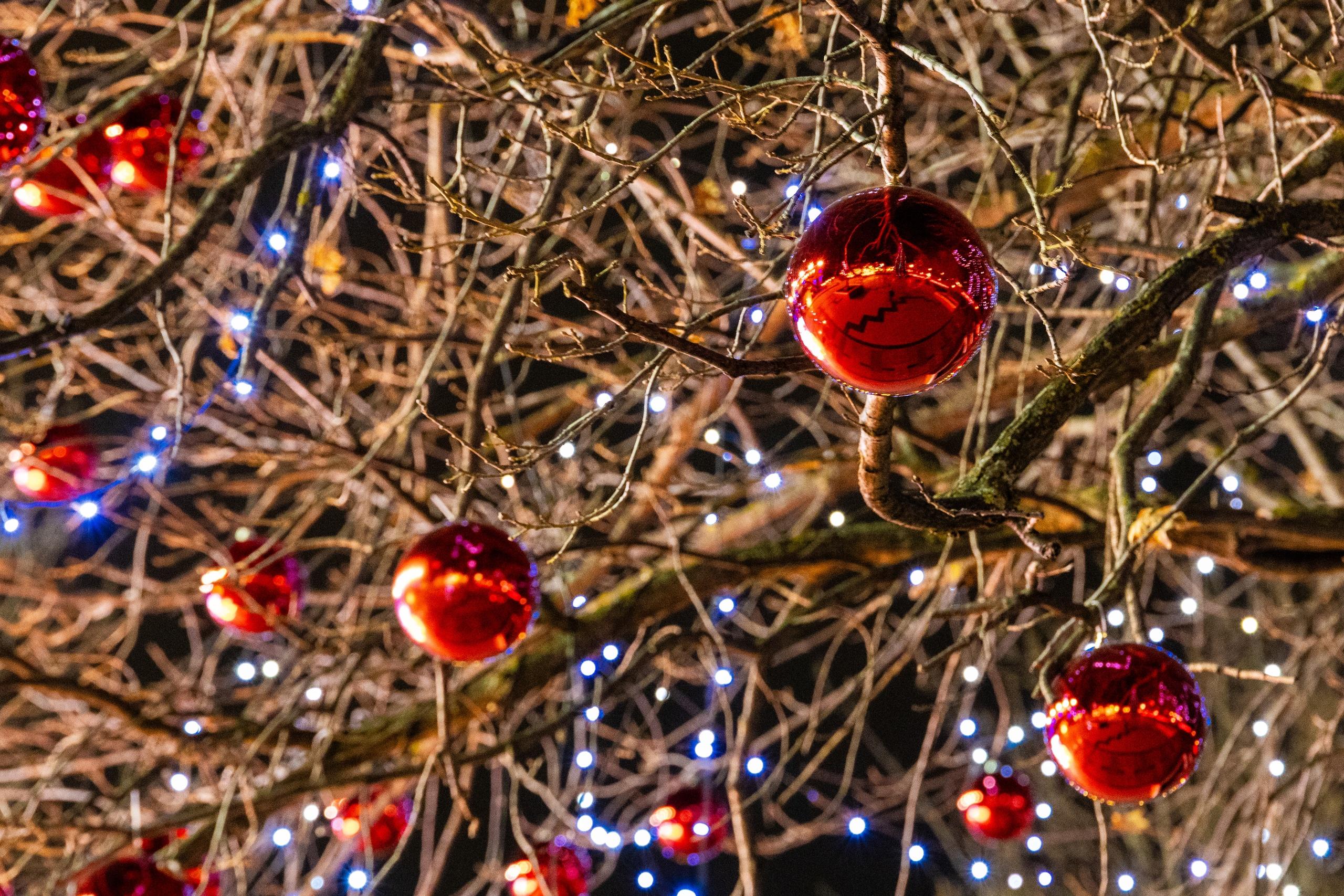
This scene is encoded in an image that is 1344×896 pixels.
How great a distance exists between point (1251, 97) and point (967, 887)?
5645 mm

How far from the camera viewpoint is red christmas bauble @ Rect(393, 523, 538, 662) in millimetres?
2049

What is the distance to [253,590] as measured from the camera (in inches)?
112

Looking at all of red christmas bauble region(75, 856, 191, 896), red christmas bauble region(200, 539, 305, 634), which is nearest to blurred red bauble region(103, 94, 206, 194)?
red christmas bauble region(200, 539, 305, 634)

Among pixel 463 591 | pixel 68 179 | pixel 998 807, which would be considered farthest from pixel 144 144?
pixel 998 807

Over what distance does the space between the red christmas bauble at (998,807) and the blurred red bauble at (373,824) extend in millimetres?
1607

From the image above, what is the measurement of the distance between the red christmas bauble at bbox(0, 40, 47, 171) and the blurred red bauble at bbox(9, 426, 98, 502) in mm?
1045

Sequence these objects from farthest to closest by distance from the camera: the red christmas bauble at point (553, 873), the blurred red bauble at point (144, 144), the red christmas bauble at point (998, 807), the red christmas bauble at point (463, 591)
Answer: the red christmas bauble at point (998, 807) → the red christmas bauble at point (553, 873) → the blurred red bauble at point (144, 144) → the red christmas bauble at point (463, 591)

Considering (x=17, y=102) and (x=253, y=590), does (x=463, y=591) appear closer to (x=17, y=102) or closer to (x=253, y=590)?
(x=253, y=590)

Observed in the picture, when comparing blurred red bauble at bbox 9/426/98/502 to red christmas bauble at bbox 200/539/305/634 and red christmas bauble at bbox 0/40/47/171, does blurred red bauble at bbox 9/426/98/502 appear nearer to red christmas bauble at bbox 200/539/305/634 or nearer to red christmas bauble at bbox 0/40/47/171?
red christmas bauble at bbox 200/539/305/634

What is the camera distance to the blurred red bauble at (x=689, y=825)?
10.8ft

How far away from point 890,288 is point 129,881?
221cm

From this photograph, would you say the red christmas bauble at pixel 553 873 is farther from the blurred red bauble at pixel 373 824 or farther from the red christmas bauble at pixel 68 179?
the red christmas bauble at pixel 68 179

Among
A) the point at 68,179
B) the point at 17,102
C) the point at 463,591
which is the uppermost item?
the point at 68,179

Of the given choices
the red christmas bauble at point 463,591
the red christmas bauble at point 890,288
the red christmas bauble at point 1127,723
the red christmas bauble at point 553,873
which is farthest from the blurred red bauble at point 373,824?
the red christmas bauble at point 890,288
